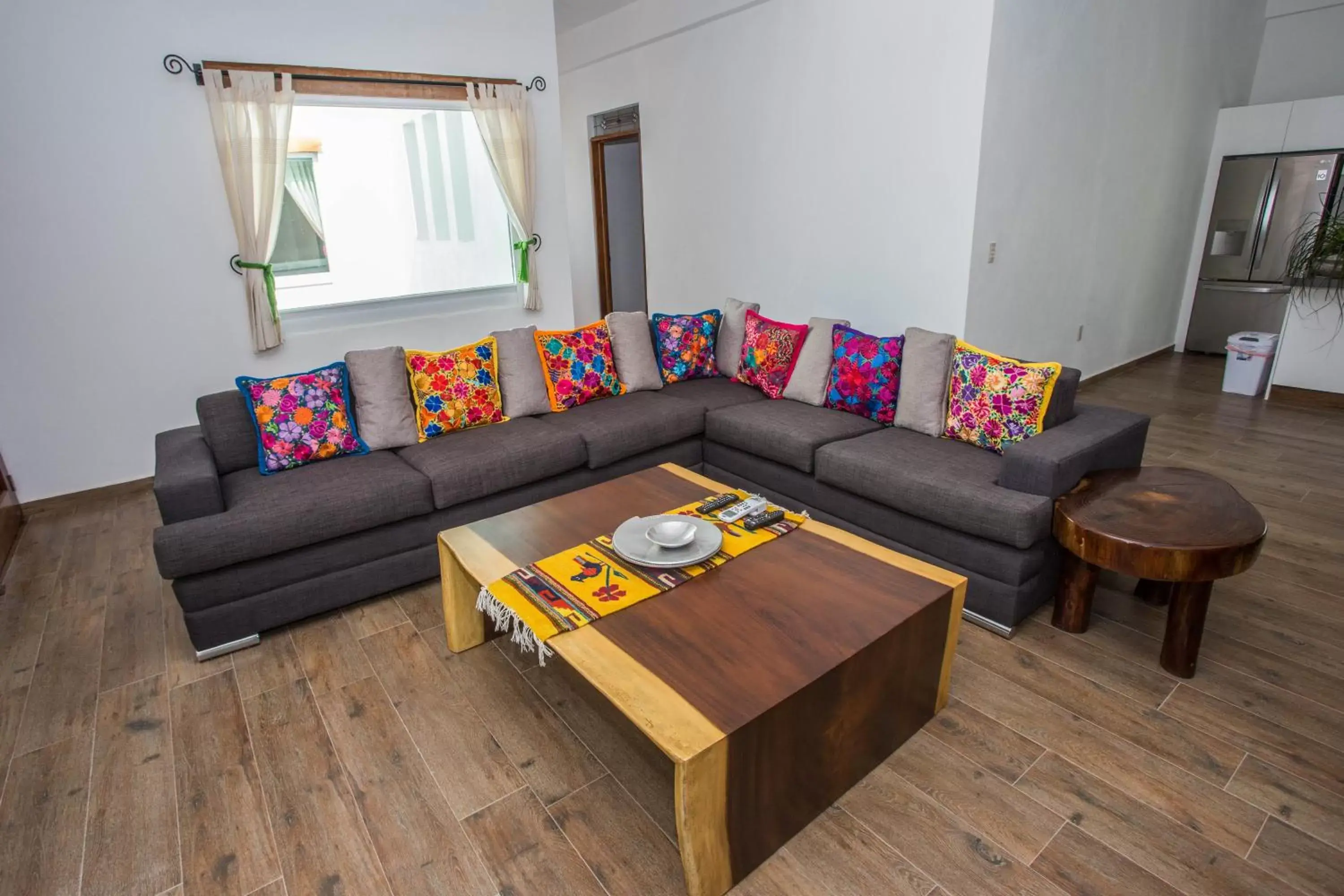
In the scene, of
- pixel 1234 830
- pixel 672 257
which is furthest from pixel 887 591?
pixel 672 257

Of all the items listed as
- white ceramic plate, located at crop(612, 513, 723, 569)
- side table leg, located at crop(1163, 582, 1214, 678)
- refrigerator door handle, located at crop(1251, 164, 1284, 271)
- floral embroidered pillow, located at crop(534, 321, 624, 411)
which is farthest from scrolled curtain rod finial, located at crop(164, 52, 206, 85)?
refrigerator door handle, located at crop(1251, 164, 1284, 271)

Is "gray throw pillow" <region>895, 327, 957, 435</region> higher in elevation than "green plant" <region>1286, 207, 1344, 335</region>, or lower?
lower

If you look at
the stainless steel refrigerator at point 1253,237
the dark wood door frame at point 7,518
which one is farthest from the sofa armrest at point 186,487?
the stainless steel refrigerator at point 1253,237

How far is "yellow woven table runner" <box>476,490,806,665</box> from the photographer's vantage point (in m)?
1.77

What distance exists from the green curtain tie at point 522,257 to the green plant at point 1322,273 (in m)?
5.21

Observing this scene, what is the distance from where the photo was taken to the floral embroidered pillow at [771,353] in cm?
364

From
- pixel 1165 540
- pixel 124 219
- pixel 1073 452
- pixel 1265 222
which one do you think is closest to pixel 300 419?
pixel 124 219

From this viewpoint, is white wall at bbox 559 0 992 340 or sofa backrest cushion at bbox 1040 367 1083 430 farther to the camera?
white wall at bbox 559 0 992 340

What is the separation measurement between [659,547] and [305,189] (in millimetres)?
3388

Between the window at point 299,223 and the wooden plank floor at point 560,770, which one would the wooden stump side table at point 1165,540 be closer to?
the wooden plank floor at point 560,770

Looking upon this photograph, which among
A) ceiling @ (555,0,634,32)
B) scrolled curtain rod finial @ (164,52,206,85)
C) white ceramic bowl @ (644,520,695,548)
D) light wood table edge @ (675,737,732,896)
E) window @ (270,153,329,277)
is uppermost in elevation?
ceiling @ (555,0,634,32)

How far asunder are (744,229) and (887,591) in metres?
4.00

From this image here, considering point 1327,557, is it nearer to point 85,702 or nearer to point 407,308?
point 85,702

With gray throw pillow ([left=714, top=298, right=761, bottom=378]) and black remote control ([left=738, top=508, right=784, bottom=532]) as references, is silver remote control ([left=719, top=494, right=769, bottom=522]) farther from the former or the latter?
gray throw pillow ([left=714, top=298, right=761, bottom=378])
